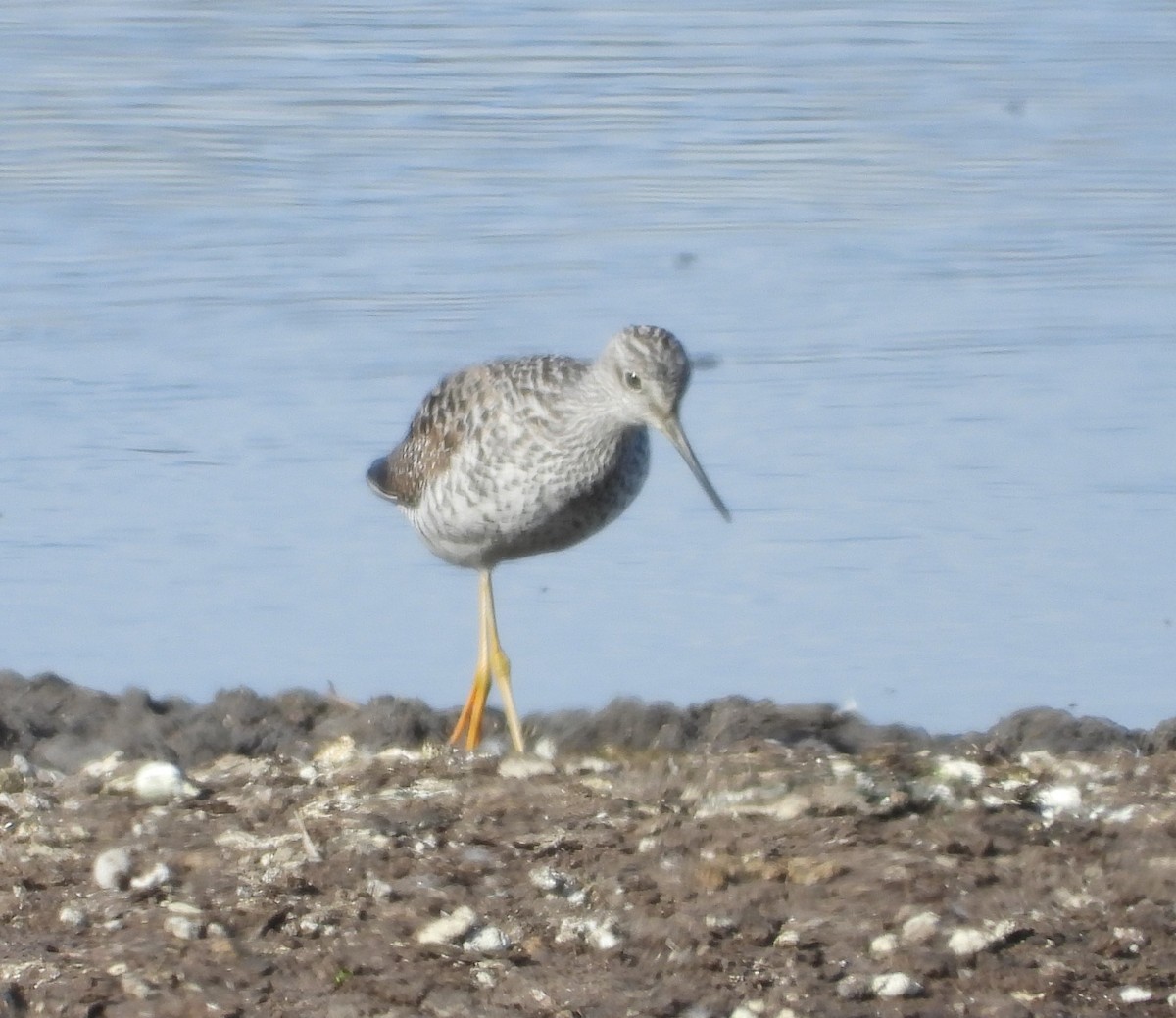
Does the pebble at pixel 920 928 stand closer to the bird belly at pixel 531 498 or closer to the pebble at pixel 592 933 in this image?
the pebble at pixel 592 933

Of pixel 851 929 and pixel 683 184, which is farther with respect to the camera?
pixel 683 184

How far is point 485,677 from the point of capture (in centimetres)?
753

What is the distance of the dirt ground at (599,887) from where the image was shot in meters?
4.45

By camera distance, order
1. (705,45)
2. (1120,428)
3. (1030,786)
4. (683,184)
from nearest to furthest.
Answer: (1030,786), (1120,428), (683,184), (705,45)

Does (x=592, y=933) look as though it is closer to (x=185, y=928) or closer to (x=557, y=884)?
(x=557, y=884)

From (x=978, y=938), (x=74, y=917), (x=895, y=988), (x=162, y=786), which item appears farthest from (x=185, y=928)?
(x=978, y=938)

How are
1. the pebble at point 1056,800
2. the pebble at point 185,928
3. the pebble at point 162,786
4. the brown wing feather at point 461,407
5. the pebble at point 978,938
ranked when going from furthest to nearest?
1. the brown wing feather at point 461,407
2. the pebble at point 162,786
3. the pebble at point 1056,800
4. the pebble at point 185,928
5. the pebble at point 978,938

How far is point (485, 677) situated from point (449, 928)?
9.47 ft

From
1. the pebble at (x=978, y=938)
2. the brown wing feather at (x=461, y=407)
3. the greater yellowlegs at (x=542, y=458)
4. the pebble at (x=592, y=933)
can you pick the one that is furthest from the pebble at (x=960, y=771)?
the brown wing feather at (x=461, y=407)

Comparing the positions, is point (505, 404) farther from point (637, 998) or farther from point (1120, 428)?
point (637, 998)

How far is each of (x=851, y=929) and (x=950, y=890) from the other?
247 mm

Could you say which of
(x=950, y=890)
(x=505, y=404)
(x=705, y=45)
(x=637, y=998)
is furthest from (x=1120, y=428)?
(x=705, y=45)

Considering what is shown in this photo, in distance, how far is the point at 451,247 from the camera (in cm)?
1058

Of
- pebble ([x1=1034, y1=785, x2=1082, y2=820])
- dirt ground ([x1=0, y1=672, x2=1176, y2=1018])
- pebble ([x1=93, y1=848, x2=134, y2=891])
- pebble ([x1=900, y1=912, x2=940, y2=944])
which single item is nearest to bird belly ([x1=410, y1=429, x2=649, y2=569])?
dirt ground ([x1=0, y1=672, x2=1176, y2=1018])
